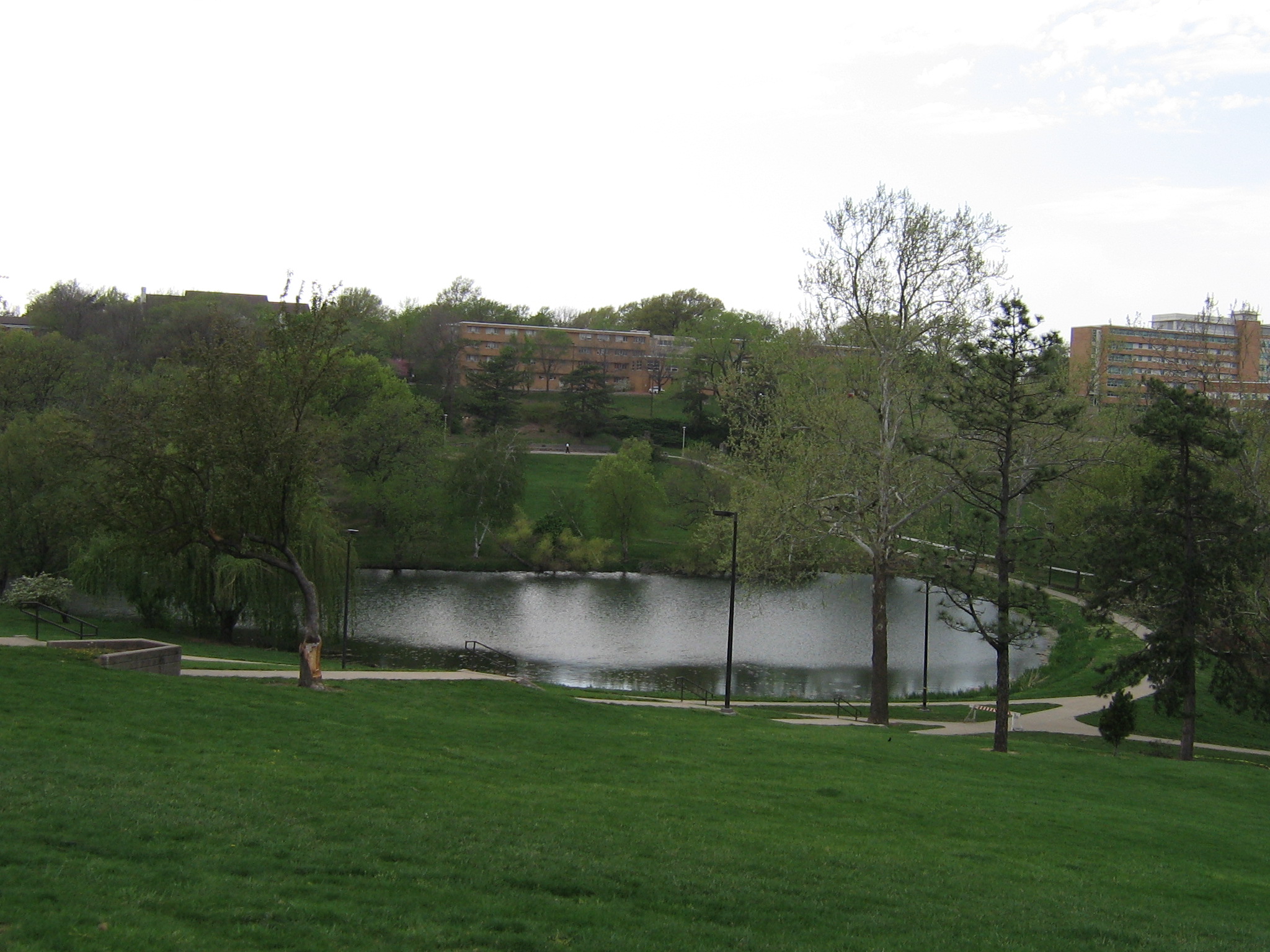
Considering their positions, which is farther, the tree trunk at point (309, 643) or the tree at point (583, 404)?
the tree at point (583, 404)

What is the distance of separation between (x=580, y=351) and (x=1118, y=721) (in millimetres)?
100438

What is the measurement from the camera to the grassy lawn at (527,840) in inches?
277

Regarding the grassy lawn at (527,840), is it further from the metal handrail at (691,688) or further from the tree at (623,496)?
the tree at (623,496)

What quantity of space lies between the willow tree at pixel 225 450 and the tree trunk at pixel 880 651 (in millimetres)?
14047

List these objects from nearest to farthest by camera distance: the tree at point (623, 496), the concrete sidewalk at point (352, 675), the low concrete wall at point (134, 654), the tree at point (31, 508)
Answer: the low concrete wall at point (134, 654), the concrete sidewalk at point (352, 675), the tree at point (31, 508), the tree at point (623, 496)

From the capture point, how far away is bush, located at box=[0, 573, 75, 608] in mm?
28031

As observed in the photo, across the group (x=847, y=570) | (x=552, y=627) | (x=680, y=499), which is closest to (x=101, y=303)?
(x=680, y=499)

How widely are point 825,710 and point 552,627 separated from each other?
59.3ft

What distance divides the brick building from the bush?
267 ft

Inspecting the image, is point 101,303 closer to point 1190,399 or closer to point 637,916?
point 1190,399

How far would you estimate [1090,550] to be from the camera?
81.8 feet

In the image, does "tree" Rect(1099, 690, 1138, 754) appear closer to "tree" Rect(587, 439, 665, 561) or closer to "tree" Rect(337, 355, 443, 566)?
"tree" Rect(587, 439, 665, 561)

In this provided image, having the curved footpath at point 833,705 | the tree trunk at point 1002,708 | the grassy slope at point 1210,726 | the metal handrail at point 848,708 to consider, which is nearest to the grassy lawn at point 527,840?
the tree trunk at point 1002,708

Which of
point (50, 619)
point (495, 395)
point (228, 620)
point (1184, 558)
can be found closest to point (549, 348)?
point (495, 395)
